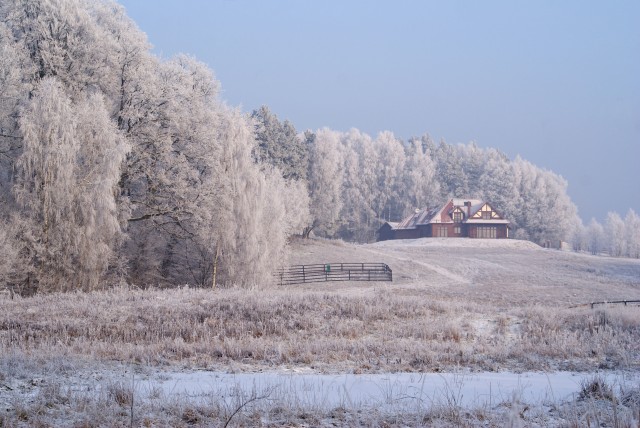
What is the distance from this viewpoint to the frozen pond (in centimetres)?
777

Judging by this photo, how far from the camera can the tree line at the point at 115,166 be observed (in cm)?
2783

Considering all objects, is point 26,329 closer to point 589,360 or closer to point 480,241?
point 589,360

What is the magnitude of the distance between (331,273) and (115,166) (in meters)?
24.6

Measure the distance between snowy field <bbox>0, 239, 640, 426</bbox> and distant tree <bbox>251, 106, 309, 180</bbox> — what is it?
45.9 meters

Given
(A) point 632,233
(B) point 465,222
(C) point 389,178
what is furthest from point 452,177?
(A) point 632,233

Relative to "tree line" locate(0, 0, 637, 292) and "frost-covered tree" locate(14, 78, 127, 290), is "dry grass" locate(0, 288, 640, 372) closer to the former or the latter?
"frost-covered tree" locate(14, 78, 127, 290)

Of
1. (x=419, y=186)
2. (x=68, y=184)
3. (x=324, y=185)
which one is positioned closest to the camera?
(x=68, y=184)

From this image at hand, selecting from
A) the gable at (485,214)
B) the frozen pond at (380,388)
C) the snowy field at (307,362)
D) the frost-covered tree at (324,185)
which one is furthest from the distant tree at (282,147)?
the frozen pond at (380,388)

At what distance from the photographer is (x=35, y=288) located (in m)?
28.4

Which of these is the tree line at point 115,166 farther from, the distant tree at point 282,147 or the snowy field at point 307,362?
the distant tree at point 282,147

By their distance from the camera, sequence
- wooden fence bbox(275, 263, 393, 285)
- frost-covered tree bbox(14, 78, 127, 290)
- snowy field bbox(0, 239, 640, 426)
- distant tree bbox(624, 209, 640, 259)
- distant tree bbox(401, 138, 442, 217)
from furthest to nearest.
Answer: distant tree bbox(401, 138, 442, 217), distant tree bbox(624, 209, 640, 259), wooden fence bbox(275, 263, 393, 285), frost-covered tree bbox(14, 78, 127, 290), snowy field bbox(0, 239, 640, 426)

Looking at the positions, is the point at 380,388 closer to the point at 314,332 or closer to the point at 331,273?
the point at 314,332

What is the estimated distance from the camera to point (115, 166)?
29234 mm

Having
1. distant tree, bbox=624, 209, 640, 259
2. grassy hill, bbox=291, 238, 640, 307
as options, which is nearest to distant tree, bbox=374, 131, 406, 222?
grassy hill, bbox=291, 238, 640, 307
